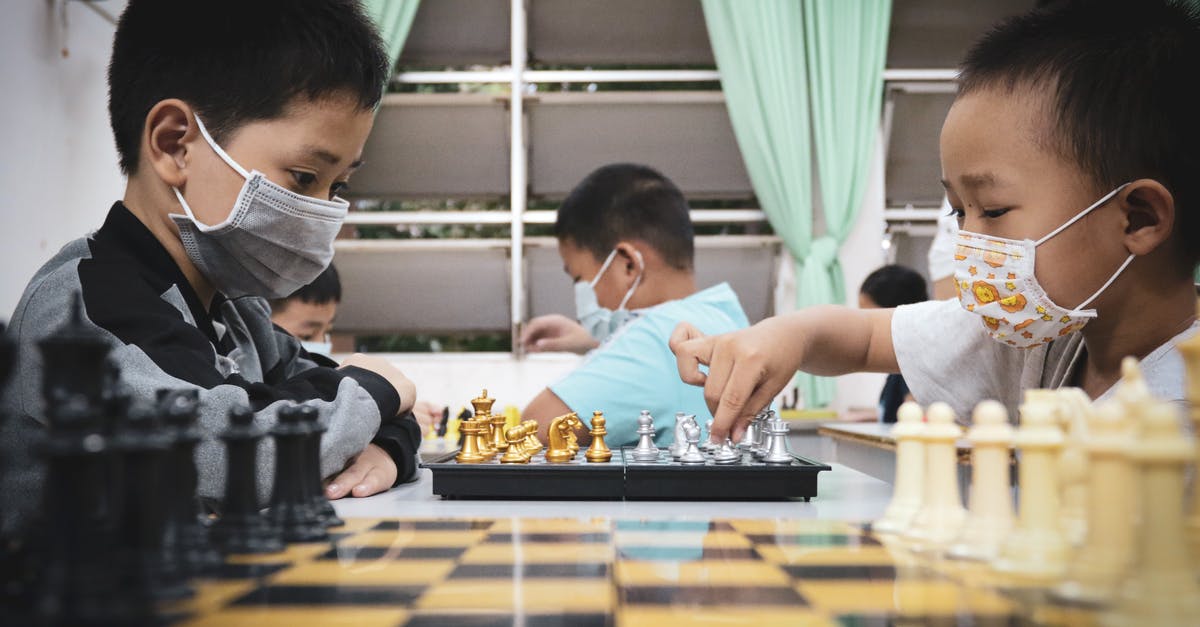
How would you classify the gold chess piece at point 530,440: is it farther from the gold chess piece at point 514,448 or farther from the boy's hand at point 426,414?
the boy's hand at point 426,414

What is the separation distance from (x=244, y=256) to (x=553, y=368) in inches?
131

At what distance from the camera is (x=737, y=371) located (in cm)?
124

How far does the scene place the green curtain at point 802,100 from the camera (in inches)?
182

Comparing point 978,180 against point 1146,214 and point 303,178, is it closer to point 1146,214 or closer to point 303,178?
point 1146,214

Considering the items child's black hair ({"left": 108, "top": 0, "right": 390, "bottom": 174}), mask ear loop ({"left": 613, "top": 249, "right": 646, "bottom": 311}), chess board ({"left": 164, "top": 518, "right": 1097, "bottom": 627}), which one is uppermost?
child's black hair ({"left": 108, "top": 0, "right": 390, "bottom": 174})

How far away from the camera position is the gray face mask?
4.32 ft

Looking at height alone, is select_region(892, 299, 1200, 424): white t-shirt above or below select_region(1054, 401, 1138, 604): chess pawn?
above

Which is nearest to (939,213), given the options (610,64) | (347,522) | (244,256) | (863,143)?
(863,143)

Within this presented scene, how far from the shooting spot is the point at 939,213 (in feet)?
15.6

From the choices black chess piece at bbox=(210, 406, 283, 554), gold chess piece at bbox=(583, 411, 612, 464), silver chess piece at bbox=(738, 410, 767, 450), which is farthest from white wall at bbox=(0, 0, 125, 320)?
black chess piece at bbox=(210, 406, 283, 554)

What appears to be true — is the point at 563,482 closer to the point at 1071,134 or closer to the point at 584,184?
the point at 1071,134

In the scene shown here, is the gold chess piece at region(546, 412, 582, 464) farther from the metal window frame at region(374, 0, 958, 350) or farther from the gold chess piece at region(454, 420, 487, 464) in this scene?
the metal window frame at region(374, 0, 958, 350)

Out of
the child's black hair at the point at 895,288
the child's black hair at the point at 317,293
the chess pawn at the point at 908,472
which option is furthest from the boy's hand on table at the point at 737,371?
the child's black hair at the point at 895,288

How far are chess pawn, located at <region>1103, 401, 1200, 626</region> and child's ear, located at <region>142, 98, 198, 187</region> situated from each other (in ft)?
4.30
